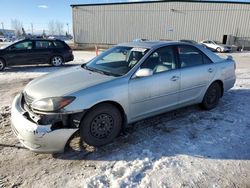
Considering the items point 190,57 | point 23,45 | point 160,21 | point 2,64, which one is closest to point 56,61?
point 23,45

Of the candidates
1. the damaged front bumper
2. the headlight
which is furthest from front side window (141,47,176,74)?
the damaged front bumper

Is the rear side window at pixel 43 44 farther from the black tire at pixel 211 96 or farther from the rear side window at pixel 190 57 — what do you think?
the black tire at pixel 211 96

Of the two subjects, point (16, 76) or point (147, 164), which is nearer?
point (147, 164)

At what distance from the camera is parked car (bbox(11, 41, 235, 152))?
3.43 m

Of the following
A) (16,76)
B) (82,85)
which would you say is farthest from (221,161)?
(16,76)

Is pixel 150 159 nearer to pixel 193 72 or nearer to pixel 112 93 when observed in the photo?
pixel 112 93

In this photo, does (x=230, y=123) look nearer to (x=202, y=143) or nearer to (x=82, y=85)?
(x=202, y=143)

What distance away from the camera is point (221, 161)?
3.58m

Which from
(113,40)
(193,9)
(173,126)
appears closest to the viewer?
(173,126)

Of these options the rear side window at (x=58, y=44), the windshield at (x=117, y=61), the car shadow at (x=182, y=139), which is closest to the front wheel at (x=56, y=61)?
the rear side window at (x=58, y=44)

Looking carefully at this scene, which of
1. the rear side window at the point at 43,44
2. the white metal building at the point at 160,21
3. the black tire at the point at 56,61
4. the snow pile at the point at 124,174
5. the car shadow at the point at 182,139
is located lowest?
the snow pile at the point at 124,174

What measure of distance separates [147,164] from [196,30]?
3348cm

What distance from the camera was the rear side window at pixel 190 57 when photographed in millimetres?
4887

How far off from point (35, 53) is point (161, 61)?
9.36 metres
